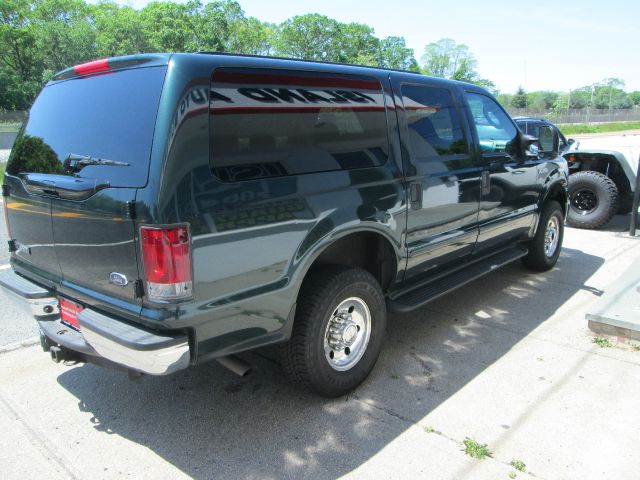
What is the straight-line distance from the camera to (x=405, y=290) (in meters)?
3.66

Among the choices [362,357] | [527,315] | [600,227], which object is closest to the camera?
[362,357]

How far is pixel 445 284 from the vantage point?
392 centimetres

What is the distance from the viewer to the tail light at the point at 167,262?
219 cm

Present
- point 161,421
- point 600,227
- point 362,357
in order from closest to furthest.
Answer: point 161,421
point 362,357
point 600,227

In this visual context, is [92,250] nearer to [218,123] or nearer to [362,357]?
[218,123]

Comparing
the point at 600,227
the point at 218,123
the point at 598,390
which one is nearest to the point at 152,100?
the point at 218,123

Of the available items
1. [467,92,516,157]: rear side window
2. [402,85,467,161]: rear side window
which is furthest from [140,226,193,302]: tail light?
[467,92,516,157]: rear side window

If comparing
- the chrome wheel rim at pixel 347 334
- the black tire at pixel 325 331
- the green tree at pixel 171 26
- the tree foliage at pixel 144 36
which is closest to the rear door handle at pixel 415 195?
the black tire at pixel 325 331

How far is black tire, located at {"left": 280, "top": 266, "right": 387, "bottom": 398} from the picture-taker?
9.31 ft

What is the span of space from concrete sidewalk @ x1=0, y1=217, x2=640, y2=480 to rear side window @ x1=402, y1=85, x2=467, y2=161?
1.52 meters

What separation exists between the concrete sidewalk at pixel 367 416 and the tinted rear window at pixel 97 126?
146 centimetres

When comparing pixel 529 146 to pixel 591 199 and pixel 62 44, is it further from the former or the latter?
pixel 62 44

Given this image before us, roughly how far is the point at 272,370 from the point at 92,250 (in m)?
1.60

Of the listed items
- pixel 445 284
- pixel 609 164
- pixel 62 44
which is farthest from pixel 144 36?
pixel 445 284
